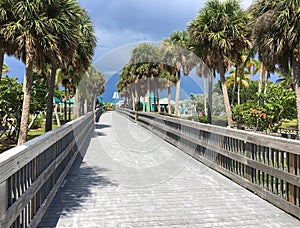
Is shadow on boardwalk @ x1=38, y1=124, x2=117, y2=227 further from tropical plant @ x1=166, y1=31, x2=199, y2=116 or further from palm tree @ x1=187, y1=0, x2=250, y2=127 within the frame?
tropical plant @ x1=166, y1=31, x2=199, y2=116

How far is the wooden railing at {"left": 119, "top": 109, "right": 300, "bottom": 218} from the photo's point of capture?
3430 millimetres

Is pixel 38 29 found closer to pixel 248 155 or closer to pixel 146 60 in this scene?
pixel 248 155

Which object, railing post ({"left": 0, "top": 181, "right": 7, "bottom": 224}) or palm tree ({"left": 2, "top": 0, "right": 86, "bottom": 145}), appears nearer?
railing post ({"left": 0, "top": 181, "right": 7, "bottom": 224})

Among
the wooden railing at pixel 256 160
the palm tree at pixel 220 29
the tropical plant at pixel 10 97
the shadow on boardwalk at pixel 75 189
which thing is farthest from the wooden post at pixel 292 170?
the palm tree at pixel 220 29

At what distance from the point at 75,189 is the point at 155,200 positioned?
4.70 feet

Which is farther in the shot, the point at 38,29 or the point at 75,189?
the point at 38,29

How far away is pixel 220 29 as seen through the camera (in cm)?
1526

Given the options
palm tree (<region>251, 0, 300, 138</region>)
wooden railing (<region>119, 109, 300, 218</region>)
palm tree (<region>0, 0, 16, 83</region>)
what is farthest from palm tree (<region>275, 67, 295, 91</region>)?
palm tree (<region>0, 0, 16, 83</region>)

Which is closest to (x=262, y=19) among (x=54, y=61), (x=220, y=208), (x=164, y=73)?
(x=54, y=61)

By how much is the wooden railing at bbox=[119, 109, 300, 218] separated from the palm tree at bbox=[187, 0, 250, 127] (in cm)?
926

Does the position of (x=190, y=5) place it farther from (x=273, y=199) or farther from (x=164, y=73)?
(x=273, y=199)

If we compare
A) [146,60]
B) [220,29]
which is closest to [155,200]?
[220,29]

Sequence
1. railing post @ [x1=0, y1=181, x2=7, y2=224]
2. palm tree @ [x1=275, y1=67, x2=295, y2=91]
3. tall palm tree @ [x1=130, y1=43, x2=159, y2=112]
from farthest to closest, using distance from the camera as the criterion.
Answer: tall palm tree @ [x1=130, y1=43, x2=159, y2=112] < palm tree @ [x1=275, y1=67, x2=295, y2=91] < railing post @ [x1=0, y1=181, x2=7, y2=224]

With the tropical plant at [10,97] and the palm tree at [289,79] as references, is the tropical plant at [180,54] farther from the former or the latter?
the tropical plant at [10,97]
